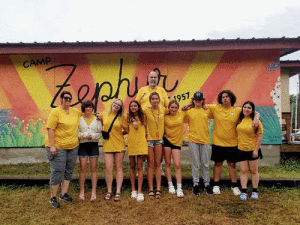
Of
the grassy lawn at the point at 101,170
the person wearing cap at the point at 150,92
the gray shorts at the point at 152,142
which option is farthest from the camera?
the grassy lawn at the point at 101,170

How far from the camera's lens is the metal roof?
5934mm

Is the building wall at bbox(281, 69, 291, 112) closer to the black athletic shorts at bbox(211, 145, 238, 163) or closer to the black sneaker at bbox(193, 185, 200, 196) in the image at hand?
the black athletic shorts at bbox(211, 145, 238, 163)

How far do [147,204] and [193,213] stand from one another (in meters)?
0.79

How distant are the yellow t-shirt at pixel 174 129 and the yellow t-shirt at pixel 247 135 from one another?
1065 millimetres

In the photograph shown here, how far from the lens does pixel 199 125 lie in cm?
406

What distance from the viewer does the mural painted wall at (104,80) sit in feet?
21.2

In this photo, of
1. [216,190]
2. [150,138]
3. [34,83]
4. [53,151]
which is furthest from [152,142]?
[34,83]

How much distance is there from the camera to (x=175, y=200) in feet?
12.6

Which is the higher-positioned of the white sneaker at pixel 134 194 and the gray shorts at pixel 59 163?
the gray shorts at pixel 59 163

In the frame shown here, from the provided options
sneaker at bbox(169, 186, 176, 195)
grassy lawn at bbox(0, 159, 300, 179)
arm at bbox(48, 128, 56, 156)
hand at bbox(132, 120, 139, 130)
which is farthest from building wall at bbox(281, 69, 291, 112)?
arm at bbox(48, 128, 56, 156)

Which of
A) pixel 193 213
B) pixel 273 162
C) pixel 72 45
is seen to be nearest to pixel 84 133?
pixel 193 213

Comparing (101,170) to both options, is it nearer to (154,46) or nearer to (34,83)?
(34,83)

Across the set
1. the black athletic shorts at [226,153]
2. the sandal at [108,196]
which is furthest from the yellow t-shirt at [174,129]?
the sandal at [108,196]

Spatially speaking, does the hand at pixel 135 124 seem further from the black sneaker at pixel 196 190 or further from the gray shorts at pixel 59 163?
the black sneaker at pixel 196 190
